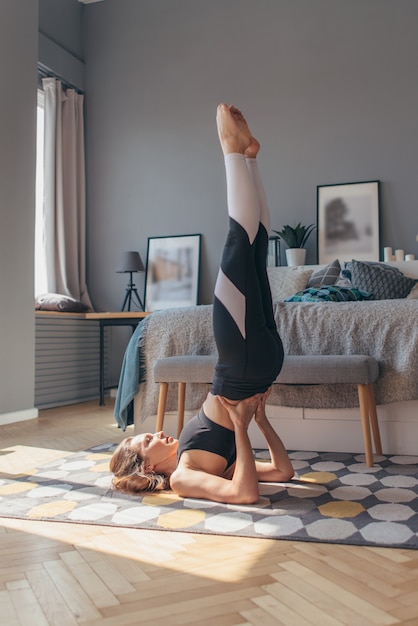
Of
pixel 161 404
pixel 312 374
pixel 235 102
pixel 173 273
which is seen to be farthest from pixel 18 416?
pixel 235 102

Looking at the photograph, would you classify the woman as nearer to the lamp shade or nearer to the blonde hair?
the blonde hair

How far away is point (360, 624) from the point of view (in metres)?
1.11

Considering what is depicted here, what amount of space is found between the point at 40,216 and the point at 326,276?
266 cm

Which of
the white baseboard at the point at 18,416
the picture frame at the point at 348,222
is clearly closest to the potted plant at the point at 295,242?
the picture frame at the point at 348,222

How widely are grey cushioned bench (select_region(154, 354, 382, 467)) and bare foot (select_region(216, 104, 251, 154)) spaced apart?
96cm

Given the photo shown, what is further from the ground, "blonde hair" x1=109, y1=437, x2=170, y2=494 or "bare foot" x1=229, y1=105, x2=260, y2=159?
"bare foot" x1=229, y1=105, x2=260, y2=159

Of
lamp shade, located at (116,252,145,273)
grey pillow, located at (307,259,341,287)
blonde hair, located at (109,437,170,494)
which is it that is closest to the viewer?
blonde hair, located at (109,437,170,494)

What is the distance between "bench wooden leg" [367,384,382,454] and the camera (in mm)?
2551

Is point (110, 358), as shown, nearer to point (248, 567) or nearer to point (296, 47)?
point (296, 47)

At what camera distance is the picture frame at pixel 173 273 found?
5.54m

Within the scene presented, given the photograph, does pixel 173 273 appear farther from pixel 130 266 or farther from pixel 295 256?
pixel 295 256

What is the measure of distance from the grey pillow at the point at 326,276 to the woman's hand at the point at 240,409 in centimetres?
265

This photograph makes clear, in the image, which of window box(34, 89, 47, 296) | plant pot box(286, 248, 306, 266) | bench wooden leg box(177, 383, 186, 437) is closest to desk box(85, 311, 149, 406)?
window box(34, 89, 47, 296)

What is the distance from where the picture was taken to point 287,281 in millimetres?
4613
